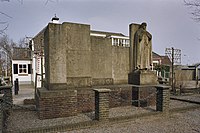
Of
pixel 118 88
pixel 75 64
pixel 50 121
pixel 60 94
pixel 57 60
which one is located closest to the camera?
pixel 50 121

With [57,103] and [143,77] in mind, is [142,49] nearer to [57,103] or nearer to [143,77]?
[143,77]

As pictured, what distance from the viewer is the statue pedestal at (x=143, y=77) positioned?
8313mm

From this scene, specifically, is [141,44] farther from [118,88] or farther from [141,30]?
[118,88]

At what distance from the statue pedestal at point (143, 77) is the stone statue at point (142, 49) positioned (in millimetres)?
268

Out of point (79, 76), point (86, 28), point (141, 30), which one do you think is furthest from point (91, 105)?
point (141, 30)

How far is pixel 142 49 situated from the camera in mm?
8664

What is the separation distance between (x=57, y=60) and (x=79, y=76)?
121 centimetres

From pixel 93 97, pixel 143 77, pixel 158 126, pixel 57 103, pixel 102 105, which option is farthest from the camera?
pixel 143 77

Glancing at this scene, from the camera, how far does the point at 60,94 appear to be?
20.2 ft

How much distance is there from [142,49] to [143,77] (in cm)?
148

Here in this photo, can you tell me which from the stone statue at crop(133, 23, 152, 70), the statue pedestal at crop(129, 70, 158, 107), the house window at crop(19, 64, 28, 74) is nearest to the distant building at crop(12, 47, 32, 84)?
the house window at crop(19, 64, 28, 74)

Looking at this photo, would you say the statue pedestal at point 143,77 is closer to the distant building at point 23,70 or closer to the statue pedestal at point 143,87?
the statue pedestal at point 143,87

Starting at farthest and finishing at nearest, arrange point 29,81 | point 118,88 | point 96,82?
1. point 29,81
2. point 96,82
3. point 118,88

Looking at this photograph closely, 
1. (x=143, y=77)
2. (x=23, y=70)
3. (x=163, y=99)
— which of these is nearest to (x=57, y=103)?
(x=163, y=99)
